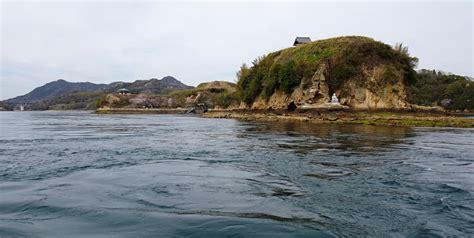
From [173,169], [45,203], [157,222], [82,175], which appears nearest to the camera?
[157,222]

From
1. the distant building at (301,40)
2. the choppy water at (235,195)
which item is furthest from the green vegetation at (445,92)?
the choppy water at (235,195)

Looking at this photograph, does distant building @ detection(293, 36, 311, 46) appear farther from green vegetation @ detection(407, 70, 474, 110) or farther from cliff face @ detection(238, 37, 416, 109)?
green vegetation @ detection(407, 70, 474, 110)

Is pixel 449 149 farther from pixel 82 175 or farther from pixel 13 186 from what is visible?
pixel 13 186

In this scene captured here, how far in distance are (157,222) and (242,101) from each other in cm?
7455

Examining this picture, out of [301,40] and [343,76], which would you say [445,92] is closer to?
[301,40]

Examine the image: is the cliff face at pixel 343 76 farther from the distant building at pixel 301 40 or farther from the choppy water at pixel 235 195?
the choppy water at pixel 235 195

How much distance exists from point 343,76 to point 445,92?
60072mm

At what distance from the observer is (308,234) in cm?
505

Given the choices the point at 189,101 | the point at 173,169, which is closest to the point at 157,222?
the point at 173,169

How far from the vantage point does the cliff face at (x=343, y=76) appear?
55.0 meters

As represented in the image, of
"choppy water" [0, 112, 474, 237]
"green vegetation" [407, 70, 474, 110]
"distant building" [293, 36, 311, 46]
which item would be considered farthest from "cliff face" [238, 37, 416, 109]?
"choppy water" [0, 112, 474, 237]

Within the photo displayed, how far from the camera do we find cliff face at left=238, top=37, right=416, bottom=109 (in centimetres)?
5503

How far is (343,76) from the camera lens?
59.7 meters

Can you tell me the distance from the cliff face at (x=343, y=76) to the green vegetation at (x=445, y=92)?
101 feet
